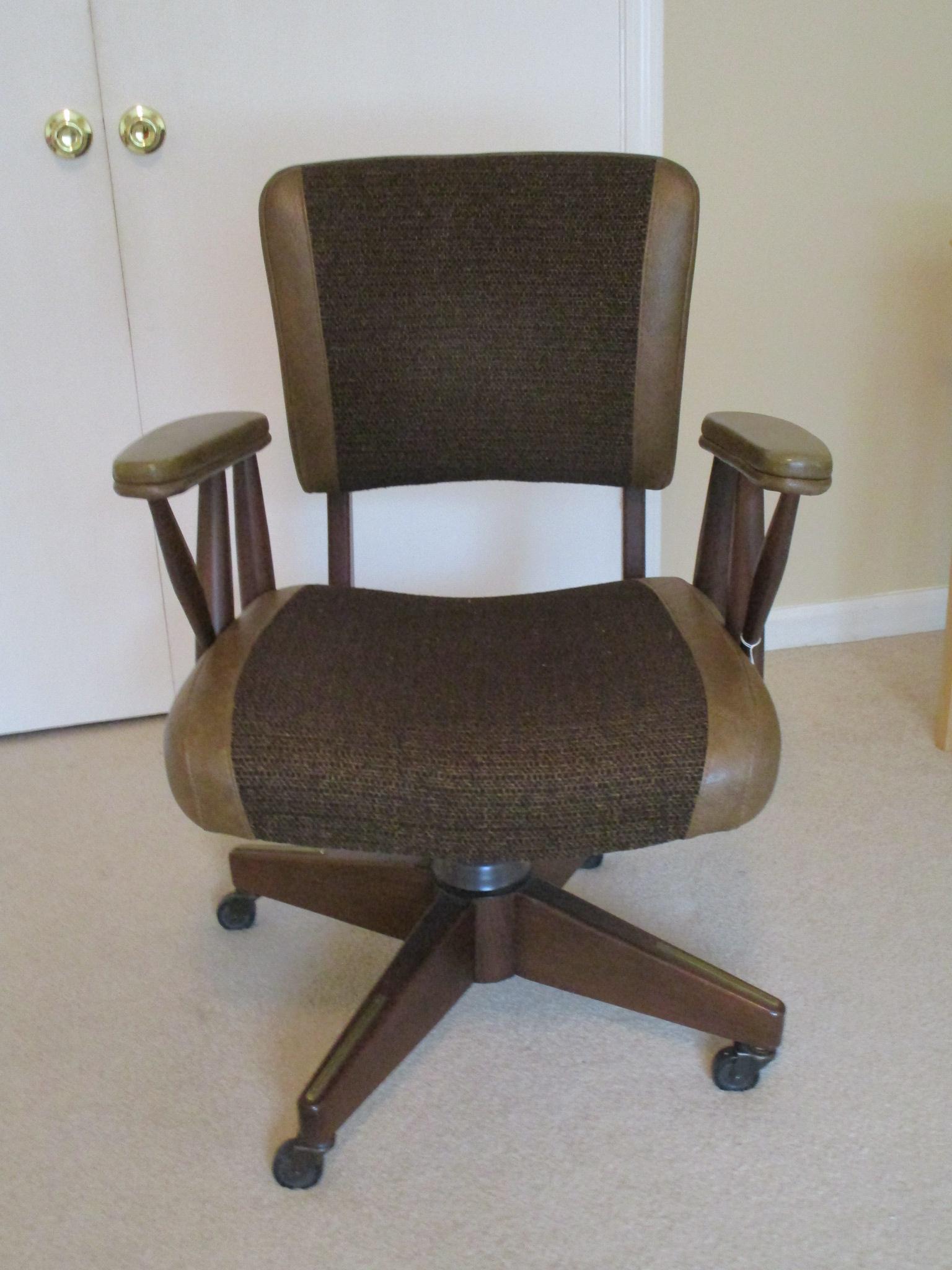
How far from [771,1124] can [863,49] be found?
67.7 inches

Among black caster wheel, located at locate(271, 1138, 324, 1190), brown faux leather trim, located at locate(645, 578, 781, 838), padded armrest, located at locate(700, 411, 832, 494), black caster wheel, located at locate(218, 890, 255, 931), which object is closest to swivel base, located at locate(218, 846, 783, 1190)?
black caster wheel, located at locate(271, 1138, 324, 1190)

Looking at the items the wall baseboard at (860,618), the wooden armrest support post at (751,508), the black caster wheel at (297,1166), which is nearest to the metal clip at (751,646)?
the wooden armrest support post at (751,508)

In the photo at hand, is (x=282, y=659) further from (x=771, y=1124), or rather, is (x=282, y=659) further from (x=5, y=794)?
(x=5, y=794)

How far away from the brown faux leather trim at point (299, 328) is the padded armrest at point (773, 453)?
1.51ft

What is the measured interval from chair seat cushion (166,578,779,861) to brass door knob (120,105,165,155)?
99cm

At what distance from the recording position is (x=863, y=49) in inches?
69.4

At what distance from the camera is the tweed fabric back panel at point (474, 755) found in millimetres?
822

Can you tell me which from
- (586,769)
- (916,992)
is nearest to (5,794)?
(586,769)

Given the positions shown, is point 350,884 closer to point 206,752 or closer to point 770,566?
point 206,752

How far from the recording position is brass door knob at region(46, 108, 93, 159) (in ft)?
5.00

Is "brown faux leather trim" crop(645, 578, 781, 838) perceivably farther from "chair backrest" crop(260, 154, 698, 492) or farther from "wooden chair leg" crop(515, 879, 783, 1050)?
"chair backrest" crop(260, 154, 698, 492)

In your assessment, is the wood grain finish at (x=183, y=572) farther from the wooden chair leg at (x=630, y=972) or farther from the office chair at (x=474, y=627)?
the wooden chair leg at (x=630, y=972)

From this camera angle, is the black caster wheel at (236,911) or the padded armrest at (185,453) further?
the black caster wheel at (236,911)

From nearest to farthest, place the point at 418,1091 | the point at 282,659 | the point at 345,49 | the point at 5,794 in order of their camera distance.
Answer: the point at 282,659
the point at 418,1091
the point at 345,49
the point at 5,794
